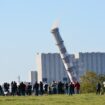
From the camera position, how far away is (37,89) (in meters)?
59.2

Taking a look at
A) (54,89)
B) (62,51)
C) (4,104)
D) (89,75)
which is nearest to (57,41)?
(62,51)

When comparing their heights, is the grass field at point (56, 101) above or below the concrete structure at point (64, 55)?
below

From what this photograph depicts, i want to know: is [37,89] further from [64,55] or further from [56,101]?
[64,55]

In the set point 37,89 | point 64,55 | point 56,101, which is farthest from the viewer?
point 64,55

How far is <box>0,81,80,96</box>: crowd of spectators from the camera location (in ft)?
189

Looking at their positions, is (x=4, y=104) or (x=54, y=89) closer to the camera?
(x=4, y=104)

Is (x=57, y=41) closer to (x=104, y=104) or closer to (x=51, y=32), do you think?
(x=51, y=32)

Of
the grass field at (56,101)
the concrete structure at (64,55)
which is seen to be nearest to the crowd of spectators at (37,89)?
the grass field at (56,101)

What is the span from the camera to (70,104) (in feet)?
122

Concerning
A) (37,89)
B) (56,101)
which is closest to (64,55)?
(37,89)

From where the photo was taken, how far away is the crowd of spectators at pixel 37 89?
5775 cm

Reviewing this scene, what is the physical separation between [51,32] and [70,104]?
134731 millimetres

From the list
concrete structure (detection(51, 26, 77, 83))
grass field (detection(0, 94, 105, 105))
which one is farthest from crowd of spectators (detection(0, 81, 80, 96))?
concrete structure (detection(51, 26, 77, 83))

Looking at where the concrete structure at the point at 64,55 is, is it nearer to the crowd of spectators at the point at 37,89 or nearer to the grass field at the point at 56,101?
the crowd of spectators at the point at 37,89
